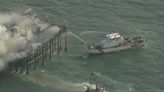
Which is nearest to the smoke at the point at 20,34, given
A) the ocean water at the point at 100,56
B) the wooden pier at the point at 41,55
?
the wooden pier at the point at 41,55

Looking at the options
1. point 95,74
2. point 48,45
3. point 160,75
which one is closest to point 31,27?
point 48,45

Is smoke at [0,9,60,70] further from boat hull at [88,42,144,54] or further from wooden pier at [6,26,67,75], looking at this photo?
boat hull at [88,42,144,54]

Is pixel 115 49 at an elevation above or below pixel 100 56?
above

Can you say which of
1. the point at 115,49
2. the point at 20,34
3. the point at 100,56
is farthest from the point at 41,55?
the point at 115,49

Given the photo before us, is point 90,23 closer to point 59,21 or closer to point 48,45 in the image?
point 59,21

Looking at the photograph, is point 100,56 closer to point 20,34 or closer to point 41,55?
point 41,55

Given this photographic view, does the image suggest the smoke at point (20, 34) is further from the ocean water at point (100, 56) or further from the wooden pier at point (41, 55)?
the ocean water at point (100, 56)

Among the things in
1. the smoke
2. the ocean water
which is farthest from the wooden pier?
the ocean water
